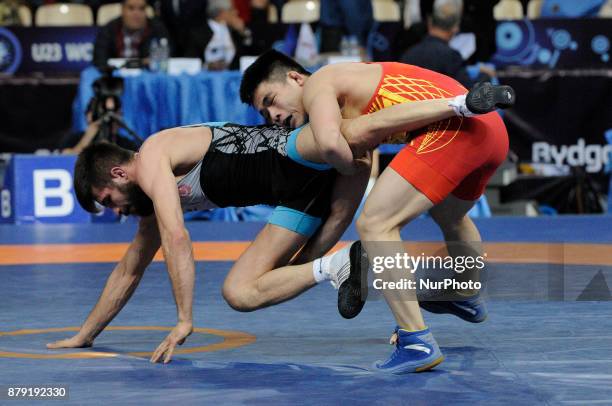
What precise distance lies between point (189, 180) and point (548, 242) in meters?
3.58

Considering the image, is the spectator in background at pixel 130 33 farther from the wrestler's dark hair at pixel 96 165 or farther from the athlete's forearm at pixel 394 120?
the athlete's forearm at pixel 394 120

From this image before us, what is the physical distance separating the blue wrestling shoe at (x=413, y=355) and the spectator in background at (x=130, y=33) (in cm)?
642

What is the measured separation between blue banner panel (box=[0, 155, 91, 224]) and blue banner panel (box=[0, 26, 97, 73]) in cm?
150

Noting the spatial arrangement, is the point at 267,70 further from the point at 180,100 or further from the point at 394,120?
the point at 180,100

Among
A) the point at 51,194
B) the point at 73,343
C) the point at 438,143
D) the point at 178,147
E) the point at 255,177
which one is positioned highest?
the point at 438,143

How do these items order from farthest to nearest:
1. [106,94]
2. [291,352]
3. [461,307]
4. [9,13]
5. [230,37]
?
[9,13]
[230,37]
[106,94]
[461,307]
[291,352]

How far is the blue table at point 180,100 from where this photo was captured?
9.02 meters

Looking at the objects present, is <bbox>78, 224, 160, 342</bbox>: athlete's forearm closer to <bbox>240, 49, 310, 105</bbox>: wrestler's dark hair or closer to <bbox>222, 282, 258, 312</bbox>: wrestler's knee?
<bbox>222, 282, 258, 312</bbox>: wrestler's knee

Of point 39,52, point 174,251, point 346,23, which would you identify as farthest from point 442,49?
point 174,251

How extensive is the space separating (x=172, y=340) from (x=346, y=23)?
653 cm

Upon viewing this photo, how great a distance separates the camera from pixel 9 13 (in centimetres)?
1070

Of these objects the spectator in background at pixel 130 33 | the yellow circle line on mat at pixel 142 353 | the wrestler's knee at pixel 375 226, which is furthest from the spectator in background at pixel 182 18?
the wrestler's knee at pixel 375 226

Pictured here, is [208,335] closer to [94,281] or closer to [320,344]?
[320,344]

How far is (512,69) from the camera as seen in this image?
31.9ft
